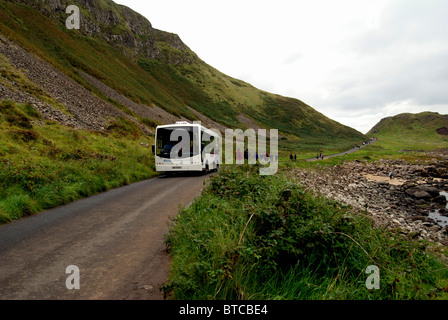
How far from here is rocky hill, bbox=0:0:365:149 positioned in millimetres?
25500

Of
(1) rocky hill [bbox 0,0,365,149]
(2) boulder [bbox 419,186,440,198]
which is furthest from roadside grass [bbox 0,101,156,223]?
(2) boulder [bbox 419,186,440,198]

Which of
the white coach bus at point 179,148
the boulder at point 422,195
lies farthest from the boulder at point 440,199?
the white coach bus at point 179,148

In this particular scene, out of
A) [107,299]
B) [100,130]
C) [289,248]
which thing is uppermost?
[100,130]

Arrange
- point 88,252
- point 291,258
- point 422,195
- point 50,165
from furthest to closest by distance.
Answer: point 422,195 → point 50,165 → point 88,252 → point 291,258

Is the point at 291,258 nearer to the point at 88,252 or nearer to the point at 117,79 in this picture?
the point at 88,252

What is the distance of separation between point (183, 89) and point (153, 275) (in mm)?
106049

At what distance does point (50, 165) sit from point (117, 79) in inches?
1948

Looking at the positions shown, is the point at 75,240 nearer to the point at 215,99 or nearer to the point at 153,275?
the point at 153,275

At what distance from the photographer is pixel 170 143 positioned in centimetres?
1700

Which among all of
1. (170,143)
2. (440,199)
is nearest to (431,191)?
(440,199)

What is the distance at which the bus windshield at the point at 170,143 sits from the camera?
55.1 ft

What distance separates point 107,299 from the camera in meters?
3.39

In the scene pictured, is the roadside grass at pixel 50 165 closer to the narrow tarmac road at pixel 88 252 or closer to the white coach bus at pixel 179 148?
the narrow tarmac road at pixel 88 252
